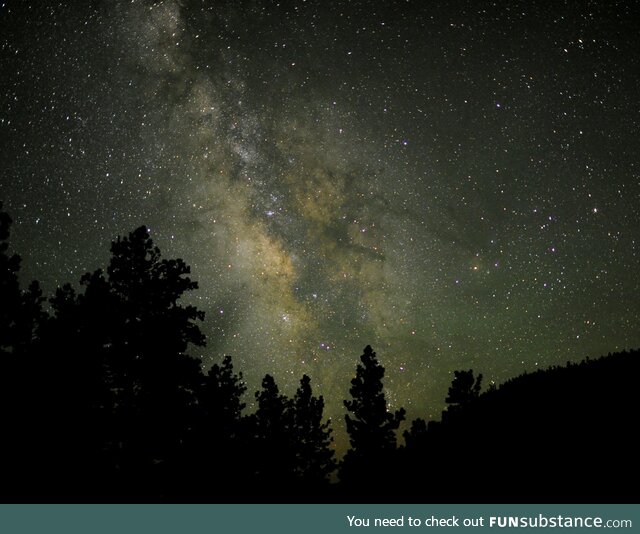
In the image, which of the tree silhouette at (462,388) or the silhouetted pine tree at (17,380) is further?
the tree silhouette at (462,388)

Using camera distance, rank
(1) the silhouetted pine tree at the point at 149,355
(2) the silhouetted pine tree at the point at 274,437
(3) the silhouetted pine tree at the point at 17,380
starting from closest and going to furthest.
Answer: (3) the silhouetted pine tree at the point at 17,380
(1) the silhouetted pine tree at the point at 149,355
(2) the silhouetted pine tree at the point at 274,437

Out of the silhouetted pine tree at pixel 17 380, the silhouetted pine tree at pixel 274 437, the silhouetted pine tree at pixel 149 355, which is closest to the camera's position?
the silhouetted pine tree at pixel 17 380

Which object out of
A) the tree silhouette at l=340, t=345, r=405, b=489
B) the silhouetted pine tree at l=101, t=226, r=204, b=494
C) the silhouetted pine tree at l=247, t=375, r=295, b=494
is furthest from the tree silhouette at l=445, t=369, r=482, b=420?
the silhouetted pine tree at l=101, t=226, r=204, b=494

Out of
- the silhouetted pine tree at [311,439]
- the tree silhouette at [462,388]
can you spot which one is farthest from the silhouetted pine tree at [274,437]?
the tree silhouette at [462,388]

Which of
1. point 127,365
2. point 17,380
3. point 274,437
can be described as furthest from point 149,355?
point 274,437

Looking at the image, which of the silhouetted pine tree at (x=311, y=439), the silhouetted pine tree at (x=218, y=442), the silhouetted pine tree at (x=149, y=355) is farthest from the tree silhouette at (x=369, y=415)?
the silhouetted pine tree at (x=149, y=355)

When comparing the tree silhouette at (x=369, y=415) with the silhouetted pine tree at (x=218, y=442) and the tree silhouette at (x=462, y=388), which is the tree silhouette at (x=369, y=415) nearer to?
the tree silhouette at (x=462, y=388)

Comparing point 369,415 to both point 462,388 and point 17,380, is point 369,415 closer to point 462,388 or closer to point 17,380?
point 462,388

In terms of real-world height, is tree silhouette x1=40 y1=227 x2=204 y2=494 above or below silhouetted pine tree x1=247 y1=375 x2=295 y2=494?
above

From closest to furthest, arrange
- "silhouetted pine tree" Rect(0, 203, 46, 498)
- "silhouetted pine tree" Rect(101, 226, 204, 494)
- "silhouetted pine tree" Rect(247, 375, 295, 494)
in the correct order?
"silhouetted pine tree" Rect(0, 203, 46, 498) → "silhouetted pine tree" Rect(101, 226, 204, 494) → "silhouetted pine tree" Rect(247, 375, 295, 494)

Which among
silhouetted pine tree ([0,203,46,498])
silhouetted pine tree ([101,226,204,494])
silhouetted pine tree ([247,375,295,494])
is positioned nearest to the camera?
silhouetted pine tree ([0,203,46,498])

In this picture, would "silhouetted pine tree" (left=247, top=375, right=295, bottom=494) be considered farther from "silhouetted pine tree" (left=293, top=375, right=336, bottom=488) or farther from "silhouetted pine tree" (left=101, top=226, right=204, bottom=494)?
"silhouetted pine tree" (left=101, top=226, right=204, bottom=494)

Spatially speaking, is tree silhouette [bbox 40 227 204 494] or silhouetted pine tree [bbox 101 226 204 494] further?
silhouetted pine tree [bbox 101 226 204 494]

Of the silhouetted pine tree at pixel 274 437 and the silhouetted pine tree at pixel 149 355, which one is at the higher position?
the silhouetted pine tree at pixel 149 355
